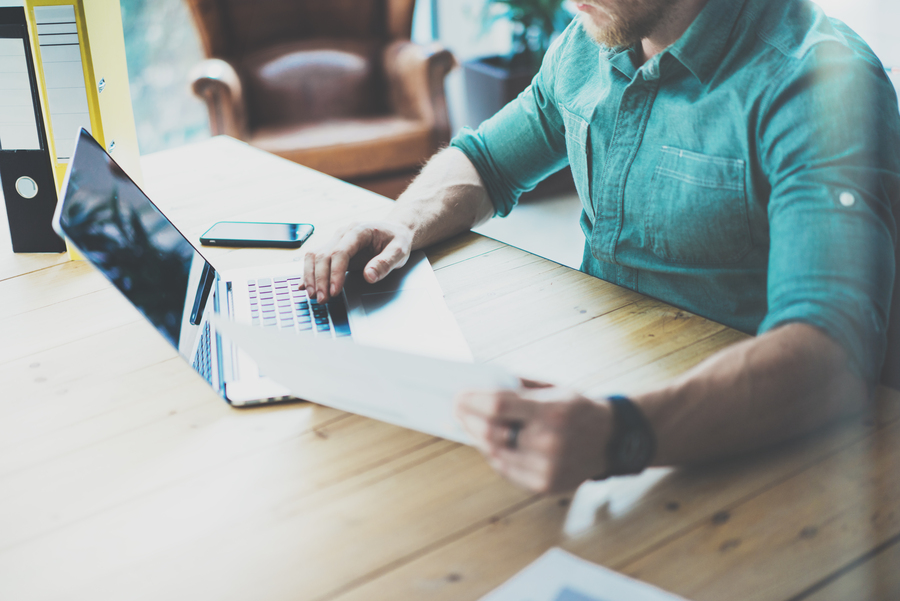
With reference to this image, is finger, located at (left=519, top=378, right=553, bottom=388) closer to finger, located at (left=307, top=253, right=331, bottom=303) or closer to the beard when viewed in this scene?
finger, located at (left=307, top=253, right=331, bottom=303)

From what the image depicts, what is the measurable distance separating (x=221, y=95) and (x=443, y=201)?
1.73m

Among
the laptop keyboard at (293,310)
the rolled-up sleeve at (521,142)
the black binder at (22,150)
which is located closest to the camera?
the laptop keyboard at (293,310)

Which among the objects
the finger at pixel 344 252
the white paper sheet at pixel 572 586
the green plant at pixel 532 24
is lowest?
the white paper sheet at pixel 572 586

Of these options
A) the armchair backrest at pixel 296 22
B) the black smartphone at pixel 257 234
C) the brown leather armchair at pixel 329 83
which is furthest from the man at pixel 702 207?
the armchair backrest at pixel 296 22

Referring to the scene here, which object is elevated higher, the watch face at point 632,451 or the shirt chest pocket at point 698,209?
the shirt chest pocket at point 698,209

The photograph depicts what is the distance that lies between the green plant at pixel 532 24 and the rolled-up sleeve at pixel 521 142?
1680 mm

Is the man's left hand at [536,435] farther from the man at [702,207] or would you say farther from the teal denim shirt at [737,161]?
the teal denim shirt at [737,161]

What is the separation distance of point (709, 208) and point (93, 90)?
0.87m

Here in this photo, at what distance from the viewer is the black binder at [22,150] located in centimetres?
101

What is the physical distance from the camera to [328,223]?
3.76 ft

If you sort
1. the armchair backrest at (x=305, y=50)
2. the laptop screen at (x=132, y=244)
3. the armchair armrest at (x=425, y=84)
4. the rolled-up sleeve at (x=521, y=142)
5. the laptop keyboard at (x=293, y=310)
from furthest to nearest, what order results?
the armchair backrest at (x=305, y=50), the armchair armrest at (x=425, y=84), the rolled-up sleeve at (x=521, y=142), the laptop keyboard at (x=293, y=310), the laptop screen at (x=132, y=244)

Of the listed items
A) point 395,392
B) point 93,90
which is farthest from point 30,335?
point 395,392

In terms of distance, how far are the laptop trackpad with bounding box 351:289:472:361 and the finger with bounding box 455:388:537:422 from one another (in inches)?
8.6

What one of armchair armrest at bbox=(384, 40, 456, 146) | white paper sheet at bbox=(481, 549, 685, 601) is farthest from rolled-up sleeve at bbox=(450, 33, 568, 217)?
armchair armrest at bbox=(384, 40, 456, 146)
